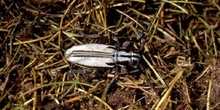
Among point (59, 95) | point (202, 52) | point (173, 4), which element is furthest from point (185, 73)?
point (59, 95)

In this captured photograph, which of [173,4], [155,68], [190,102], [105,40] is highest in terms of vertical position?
[173,4]

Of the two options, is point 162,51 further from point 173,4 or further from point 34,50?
point 34,50

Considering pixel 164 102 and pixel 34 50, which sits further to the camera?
pixel 34 50

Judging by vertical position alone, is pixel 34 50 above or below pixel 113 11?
below
